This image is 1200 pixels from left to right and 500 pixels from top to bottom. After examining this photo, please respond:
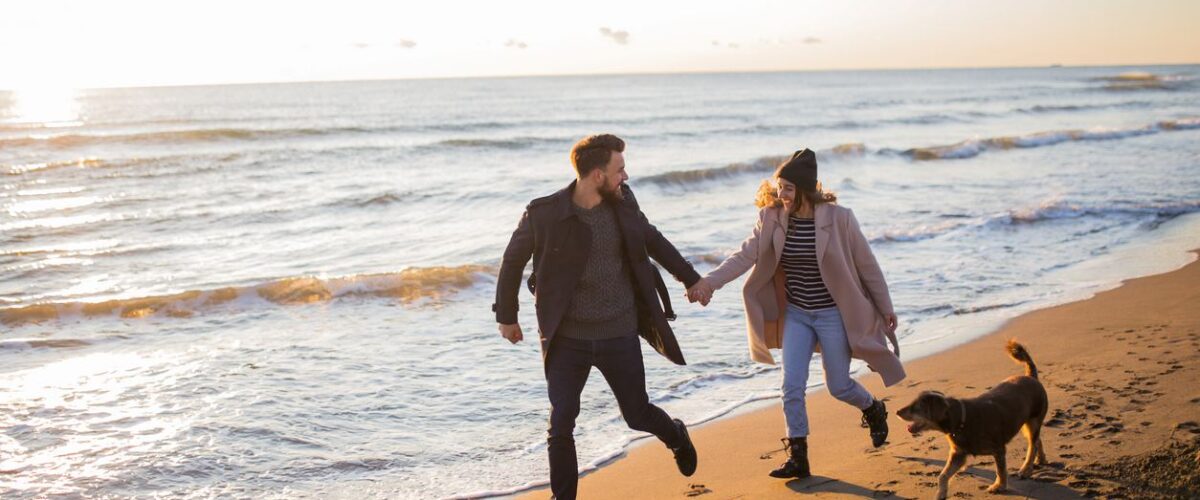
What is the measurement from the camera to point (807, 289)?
5.06 m

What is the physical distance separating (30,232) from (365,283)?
8.97 meters

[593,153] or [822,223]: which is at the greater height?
[593,153]

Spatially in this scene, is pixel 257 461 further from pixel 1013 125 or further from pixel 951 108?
pixel 951 108

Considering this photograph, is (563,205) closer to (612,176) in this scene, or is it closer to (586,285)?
(612,176)

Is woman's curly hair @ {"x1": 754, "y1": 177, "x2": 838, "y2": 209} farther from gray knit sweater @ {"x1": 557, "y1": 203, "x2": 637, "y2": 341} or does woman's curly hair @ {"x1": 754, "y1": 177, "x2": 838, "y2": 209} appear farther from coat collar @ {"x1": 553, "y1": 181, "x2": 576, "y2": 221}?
coat collar @ {"x1": 553, "y1": 181, "x2": 576, "y2": 221}

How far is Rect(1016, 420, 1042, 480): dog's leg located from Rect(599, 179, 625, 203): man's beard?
2.14 metres

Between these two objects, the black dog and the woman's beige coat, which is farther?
the woman's beige coat

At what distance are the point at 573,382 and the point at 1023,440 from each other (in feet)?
7.92

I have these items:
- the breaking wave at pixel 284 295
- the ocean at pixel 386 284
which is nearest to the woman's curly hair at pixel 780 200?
the ocean at pixel 386 284

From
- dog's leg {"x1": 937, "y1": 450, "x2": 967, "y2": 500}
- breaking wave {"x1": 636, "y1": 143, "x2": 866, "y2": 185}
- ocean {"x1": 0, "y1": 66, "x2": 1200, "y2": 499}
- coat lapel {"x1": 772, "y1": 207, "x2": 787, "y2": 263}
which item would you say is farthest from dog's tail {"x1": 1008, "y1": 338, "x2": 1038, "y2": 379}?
breaking wave {"x1": 636, "y1": 143, "x2": 866, "y2": 185}

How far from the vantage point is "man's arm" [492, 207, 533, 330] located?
4.58m

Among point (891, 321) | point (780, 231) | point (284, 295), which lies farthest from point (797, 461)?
point (284, 295)

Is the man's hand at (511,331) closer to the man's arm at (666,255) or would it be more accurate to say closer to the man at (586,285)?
the man at (586,285)

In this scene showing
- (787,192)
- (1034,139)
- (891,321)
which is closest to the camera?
(787,192)
